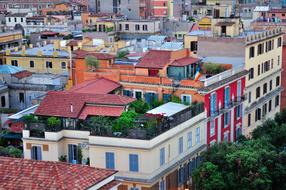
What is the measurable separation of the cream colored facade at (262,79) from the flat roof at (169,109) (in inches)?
484

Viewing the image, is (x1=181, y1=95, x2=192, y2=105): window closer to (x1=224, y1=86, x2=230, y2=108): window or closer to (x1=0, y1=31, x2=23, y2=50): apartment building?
(x1=224, y1=86, x2=230, y2=108): window

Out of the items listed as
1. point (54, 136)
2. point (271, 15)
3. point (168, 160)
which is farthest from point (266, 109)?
point (271, 15)

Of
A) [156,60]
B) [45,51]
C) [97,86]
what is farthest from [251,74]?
[45,51]

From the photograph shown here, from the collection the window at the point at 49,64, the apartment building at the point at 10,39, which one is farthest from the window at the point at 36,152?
the apartment building at the point at 10,39

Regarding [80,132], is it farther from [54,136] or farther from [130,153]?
[130,153]

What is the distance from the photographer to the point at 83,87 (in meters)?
45.8

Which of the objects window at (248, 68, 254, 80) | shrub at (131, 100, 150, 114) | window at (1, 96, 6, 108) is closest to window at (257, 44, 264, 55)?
window at (248, 68, 254, 80)

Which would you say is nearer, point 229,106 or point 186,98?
point 186,98

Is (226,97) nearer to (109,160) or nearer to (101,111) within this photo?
(101,111)

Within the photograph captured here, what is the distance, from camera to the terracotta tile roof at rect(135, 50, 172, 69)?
4841 centimetres

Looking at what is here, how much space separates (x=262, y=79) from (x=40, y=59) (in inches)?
975

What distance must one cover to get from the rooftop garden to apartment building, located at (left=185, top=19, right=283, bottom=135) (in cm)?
1440

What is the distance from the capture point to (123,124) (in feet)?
123

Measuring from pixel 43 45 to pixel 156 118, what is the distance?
→ 132ft
